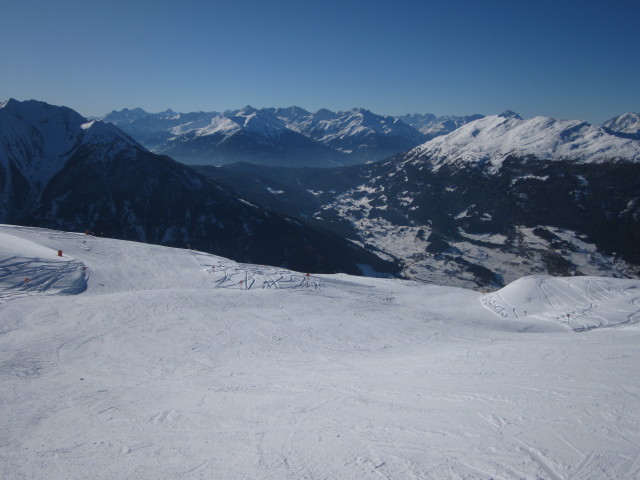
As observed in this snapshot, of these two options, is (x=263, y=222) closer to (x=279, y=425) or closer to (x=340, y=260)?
(x=340, y=260)

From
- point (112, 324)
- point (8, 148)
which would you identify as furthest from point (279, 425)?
point (8, 148)

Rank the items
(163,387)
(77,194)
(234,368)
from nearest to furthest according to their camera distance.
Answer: (163,387), (234,368), (77,194)

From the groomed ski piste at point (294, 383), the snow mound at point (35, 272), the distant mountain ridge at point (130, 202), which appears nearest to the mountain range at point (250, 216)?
the distant mountain ridge at point (130, 202)

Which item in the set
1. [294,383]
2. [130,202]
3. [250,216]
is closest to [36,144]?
[130,202]

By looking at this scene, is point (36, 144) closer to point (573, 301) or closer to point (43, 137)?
point (43, 137)

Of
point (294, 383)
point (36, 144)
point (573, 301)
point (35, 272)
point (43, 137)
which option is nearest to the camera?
point (294, 383)

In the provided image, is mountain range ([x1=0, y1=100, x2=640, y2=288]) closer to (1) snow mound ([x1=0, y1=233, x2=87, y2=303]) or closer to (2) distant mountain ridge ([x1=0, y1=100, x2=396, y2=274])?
(2) distant mountain ridge ([x1=0, y1=100, x2=396, y2=274])
